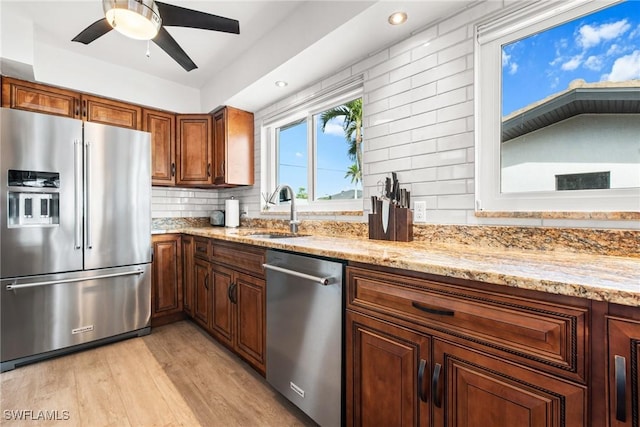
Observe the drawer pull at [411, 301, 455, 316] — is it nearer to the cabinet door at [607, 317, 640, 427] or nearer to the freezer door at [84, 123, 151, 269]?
the cabinet door at [607, 317, 640, 427]

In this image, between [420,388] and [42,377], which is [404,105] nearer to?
[420,388]

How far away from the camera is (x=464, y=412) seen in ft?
2.94

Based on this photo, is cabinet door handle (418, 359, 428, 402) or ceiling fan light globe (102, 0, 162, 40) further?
ceiling fan light globe (102, 0, 162, 40)

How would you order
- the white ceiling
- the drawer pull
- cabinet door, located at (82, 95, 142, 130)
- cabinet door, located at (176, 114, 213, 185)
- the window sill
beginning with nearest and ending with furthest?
the drawer pull < the window sill < the white ceiling < cabinet door, located at (82, 95, 142, 130) < cabinet door, located at (176, 114, 213, 185)

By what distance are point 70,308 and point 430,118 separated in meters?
2.91

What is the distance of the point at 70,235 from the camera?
2.20m

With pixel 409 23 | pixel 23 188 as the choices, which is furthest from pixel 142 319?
pixel 409 23

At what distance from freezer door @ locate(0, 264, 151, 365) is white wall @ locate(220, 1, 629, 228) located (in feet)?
7.12

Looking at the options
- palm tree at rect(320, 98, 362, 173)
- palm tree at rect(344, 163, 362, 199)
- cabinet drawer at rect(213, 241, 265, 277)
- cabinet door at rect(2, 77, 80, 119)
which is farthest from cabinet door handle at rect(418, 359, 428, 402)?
cabinet door at rect(2, 77, 80, 119)

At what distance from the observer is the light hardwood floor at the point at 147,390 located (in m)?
1.52

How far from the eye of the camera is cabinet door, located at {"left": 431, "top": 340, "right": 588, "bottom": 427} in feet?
2.36

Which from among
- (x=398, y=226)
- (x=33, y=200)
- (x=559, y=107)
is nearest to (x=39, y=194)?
(x=33, y=200)

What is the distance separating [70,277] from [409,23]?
2.94 metres

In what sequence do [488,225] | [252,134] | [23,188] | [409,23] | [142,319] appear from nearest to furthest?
[488,225] → [409,23] → [23,188] → [142,319] → [252,134]
